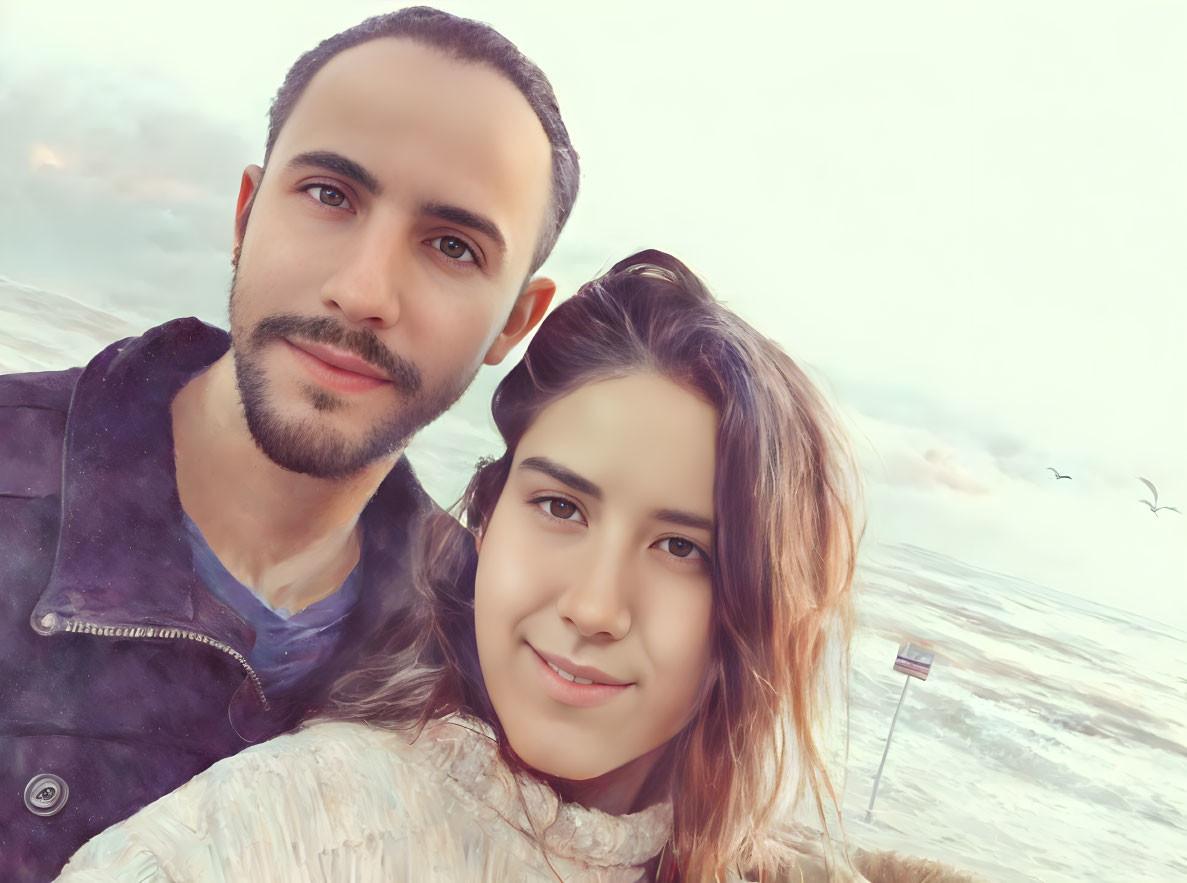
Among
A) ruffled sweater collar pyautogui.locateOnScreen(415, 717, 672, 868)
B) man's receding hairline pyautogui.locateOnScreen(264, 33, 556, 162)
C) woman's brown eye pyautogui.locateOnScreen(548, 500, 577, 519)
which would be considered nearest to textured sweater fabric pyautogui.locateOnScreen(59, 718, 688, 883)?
ruffled sweater collar pyautogui.locateOnScreen(415, 717, 672, 868)

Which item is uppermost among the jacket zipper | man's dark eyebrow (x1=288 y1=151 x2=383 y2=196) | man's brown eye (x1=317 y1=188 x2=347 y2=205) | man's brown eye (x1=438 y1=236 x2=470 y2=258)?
man's dark eyebrow (x1=288 y1=151 x2=383 y2=196)

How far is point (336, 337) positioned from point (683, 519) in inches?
16.0

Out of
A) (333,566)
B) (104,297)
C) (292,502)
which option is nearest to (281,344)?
(292,502)

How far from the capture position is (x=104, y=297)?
1.33m

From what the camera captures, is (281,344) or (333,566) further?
(333,566)

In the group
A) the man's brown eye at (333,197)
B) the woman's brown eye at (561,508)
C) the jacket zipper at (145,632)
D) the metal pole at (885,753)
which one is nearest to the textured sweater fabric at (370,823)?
the jacket zipper at (145,632)

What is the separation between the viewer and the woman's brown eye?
0.93m

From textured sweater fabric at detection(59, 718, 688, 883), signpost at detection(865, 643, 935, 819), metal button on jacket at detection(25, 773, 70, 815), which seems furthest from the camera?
signpost at detection(865, 643, 935, 819)

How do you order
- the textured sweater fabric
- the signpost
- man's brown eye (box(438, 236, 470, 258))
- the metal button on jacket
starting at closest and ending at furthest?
the textured sweater fabric, the metal button on jacket, man's brown eye (box(438, 236, 470, 258)), the signpost

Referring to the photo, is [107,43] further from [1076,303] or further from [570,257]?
[1076,303]

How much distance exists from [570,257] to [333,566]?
0.54 m

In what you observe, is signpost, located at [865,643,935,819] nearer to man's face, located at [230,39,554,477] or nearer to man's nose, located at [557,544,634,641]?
man's nose, located at [557,544,634,641]

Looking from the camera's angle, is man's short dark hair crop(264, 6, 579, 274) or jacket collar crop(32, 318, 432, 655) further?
man's short dark hair crop(264, 6, 579, 274)

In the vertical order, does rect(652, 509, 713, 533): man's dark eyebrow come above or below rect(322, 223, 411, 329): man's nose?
below
